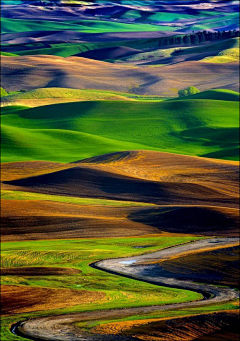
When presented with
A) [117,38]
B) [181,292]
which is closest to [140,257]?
[181,292]

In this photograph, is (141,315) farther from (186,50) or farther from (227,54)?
(186,50)

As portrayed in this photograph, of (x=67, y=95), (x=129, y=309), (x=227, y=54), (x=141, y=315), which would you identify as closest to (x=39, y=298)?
(x=129, y=309)

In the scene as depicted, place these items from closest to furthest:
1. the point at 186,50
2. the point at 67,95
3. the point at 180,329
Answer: the point at 180,329 → the point at 67,95 → the point at 186,50

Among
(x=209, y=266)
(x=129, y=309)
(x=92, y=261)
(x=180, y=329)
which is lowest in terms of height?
(x=92, y=261)

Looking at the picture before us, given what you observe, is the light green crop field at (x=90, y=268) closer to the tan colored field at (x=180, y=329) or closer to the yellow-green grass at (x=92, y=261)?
the yellow-green grass at (x=92, y=261)

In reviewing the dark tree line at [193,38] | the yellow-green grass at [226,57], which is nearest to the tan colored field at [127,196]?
the yellow-green grass at [226,57]

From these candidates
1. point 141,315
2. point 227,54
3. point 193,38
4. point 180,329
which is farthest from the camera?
point 193,38

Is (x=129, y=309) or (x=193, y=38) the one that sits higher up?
(x=193, y=38)

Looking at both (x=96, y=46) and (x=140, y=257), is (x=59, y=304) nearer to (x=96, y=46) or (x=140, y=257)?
(x=140, y=257)
